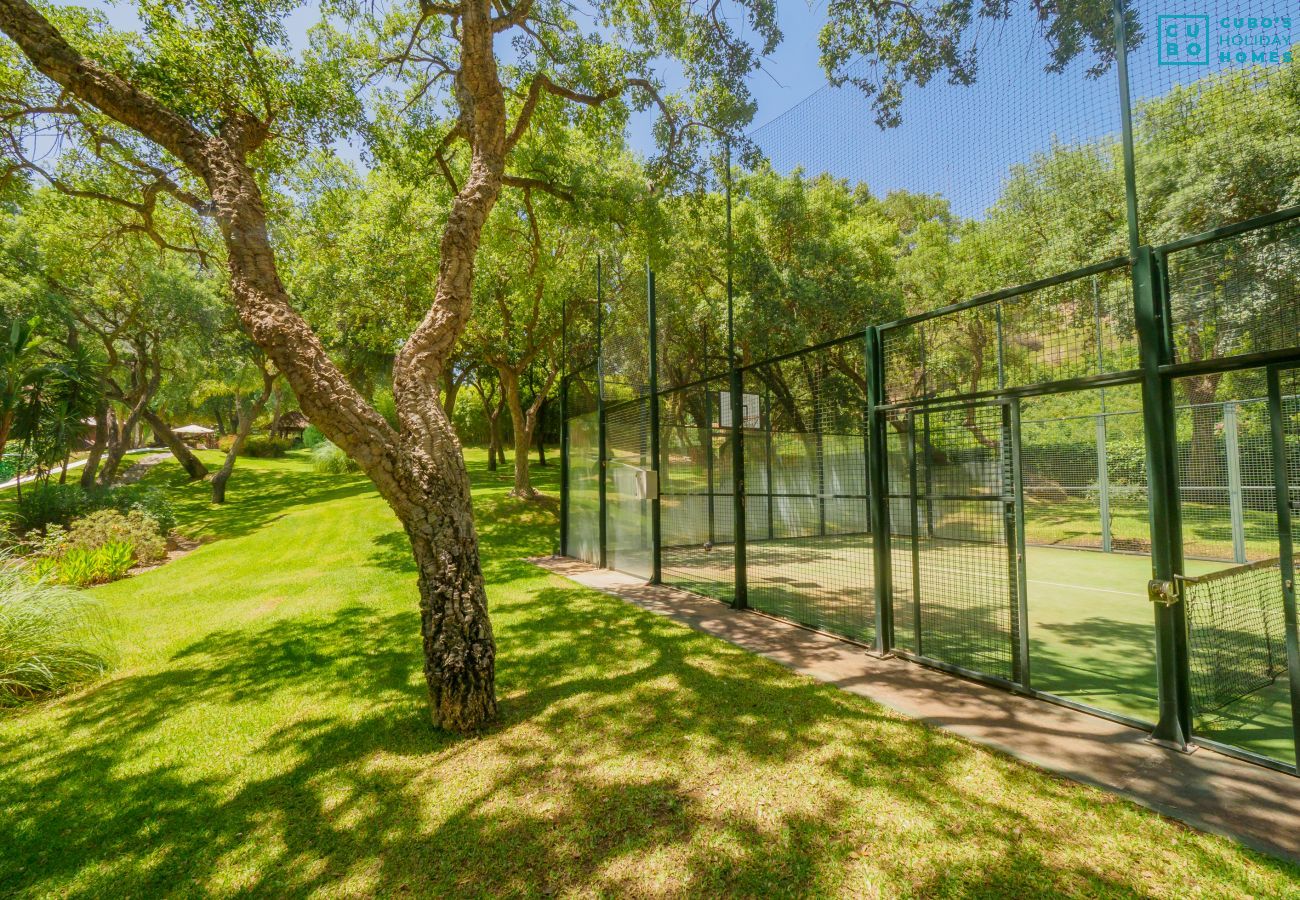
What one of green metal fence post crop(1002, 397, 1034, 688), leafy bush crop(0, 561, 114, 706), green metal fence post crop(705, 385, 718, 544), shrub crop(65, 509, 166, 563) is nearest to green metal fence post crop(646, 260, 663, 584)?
green metal fence post crop(705, 385, 718, 544)

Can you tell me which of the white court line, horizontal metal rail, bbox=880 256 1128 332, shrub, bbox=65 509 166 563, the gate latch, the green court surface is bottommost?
the white court line

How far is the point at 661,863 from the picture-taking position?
6.93ft

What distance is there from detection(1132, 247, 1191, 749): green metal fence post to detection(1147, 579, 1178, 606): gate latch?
0.02 m

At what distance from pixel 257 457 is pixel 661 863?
30.0m

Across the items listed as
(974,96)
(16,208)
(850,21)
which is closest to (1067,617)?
(974,96)

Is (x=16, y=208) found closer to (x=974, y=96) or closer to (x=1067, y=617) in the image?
(x=974, y=96)

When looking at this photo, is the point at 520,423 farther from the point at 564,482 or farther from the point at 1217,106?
the point at 1217,106

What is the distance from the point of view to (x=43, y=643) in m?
4.31

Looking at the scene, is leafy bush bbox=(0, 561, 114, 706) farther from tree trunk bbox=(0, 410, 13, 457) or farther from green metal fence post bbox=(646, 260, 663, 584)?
tree trunk bbox=(0, 410, 13, 457)

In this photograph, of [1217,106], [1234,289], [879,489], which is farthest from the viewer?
[879,489]

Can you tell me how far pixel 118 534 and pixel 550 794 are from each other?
35.6 ft

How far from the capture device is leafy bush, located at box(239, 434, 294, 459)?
85.0ft

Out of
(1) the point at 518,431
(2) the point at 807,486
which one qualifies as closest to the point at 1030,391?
(2) the point at 807,486

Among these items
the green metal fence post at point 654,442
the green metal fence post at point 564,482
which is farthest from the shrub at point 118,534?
the green metal fence post at point 654,442
